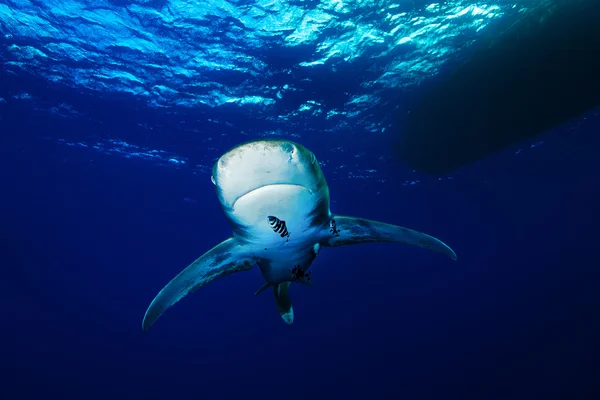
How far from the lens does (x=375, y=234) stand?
15.1 ft

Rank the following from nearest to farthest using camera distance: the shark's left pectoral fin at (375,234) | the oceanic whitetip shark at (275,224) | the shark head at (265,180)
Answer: the shark head at (265,180) → the oceanic whitetip shark at (275,224) → the shark's left pectoral fin at (375,234)

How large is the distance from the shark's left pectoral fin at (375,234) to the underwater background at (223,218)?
722 centimetres

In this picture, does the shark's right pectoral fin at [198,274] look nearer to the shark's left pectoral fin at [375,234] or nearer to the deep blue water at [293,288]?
the shark's left pectoral fin at [375,234]

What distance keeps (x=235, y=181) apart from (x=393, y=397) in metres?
58.5

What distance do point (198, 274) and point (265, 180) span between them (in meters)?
2.77

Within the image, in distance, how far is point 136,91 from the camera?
1309cm

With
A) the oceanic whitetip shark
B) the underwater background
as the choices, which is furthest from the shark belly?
the underwater background

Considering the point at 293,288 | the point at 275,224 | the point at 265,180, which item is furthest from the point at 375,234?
the point at 293,288

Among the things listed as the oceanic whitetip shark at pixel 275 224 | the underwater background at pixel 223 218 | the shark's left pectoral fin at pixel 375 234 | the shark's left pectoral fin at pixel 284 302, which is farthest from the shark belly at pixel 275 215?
the underwater background at pixel 223 218

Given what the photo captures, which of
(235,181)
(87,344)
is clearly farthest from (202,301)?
(235,181)

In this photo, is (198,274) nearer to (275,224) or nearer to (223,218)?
(275,224)

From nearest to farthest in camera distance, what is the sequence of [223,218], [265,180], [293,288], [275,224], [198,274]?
[265,180] → [275,224] → [198,274] → [223,218] → [293,288]

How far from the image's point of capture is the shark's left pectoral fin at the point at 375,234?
4209mm

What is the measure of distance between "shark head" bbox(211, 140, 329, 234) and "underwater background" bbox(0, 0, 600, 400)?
7984 millimetres
